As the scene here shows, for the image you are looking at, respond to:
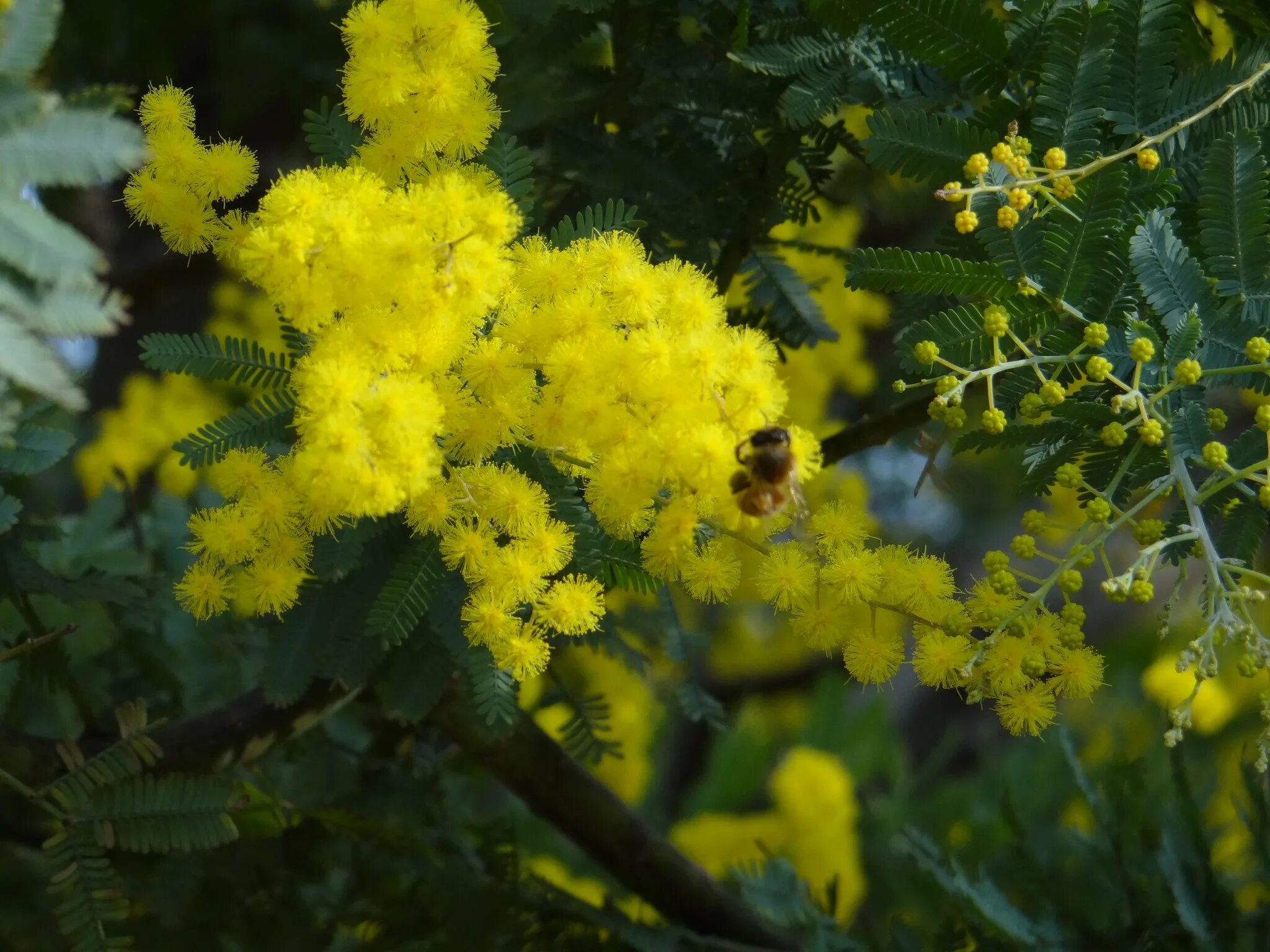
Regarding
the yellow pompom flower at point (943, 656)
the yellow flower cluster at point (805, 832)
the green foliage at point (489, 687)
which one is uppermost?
→ the yellow pompom flower at point (943, 656)

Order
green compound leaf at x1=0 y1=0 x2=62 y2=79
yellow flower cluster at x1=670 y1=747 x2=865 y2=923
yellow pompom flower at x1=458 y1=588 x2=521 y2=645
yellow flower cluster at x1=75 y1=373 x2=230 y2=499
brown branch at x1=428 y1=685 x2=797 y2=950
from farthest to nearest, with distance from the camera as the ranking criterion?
yellow flower cluster at x1=75 y1=373 x2=230 y2=499, yellow flower cluster at x1=670 y1=747 x2=865 y2=923, brown branch at x1=428 y1=685 x2=797 y2=950, yellow pompom flower at x1=458 y1=588 x2=521 y2=645, green compound leaf at x1=0 y1=0 x2=62 y2=79

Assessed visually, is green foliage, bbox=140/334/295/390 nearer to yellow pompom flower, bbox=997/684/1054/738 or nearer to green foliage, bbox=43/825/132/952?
green foliage, bbox=43/825/132/952

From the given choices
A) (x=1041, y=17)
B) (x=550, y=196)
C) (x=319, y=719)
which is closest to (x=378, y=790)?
(x=319, y=719)

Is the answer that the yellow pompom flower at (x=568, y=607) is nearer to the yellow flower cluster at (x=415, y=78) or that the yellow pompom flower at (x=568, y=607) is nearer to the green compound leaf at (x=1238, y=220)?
the yellow flower cluster at (x=415, y=78)

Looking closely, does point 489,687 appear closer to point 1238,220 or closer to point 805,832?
point 1238,220

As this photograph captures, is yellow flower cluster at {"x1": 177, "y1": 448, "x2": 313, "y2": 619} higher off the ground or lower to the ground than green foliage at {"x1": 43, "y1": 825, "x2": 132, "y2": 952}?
higher

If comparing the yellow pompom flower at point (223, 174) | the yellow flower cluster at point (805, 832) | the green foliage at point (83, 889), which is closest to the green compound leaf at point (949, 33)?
the yellow pompom flower at point (223, 174)

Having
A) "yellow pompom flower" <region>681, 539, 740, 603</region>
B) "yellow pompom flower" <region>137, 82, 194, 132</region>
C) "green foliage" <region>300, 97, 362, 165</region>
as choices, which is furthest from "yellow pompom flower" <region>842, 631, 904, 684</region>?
"yellow pompom flower" <region>137, 82, 194, 132</region>
